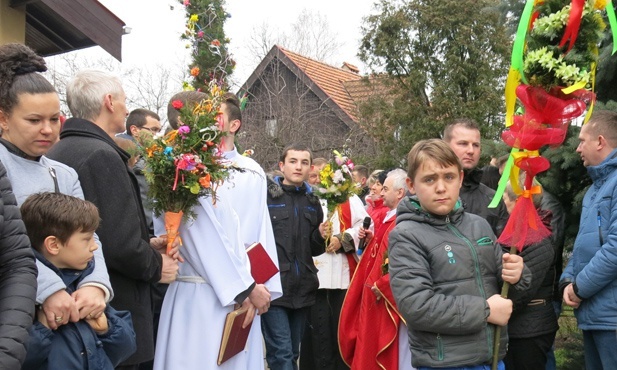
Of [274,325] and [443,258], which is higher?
[443,258]

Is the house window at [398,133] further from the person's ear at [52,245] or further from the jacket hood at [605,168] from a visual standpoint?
the person's ear at [52,245]

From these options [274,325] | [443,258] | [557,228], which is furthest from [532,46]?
[274,325]

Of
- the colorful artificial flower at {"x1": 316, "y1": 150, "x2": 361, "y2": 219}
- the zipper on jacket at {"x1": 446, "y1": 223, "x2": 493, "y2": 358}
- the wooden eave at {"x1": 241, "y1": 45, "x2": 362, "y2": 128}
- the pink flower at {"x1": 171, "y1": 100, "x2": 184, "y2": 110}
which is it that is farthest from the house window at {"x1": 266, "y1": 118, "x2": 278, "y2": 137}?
the zipper on jacket at {"x1": 446, "y1": 223, "x2": 493, "y2": 358}

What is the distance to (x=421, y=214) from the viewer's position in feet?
13.9

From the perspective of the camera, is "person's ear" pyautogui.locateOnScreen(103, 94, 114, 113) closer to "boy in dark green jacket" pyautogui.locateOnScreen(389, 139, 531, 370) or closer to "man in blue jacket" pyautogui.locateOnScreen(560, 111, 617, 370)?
"boy in dark green jacket" pyautogui.locateOnScreen(389, 139, 531, 370)

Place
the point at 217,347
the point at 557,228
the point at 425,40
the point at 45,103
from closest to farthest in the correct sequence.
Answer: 1. the point at 45,103
2. the point at 217,347
3. the point at 557,228
4. the point at 425,40

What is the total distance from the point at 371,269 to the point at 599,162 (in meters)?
2.04

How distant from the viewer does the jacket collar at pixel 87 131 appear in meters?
4.20

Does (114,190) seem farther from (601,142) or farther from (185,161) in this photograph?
(601,142)

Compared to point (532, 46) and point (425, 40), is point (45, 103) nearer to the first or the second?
point (532, 46)

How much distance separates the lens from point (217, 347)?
4707 mm

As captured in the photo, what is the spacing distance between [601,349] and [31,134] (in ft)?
13.6

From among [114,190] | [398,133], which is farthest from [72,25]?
[398,133]

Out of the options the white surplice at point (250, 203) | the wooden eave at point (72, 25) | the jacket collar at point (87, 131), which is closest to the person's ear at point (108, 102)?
the jacket collar at point (87, 131)
